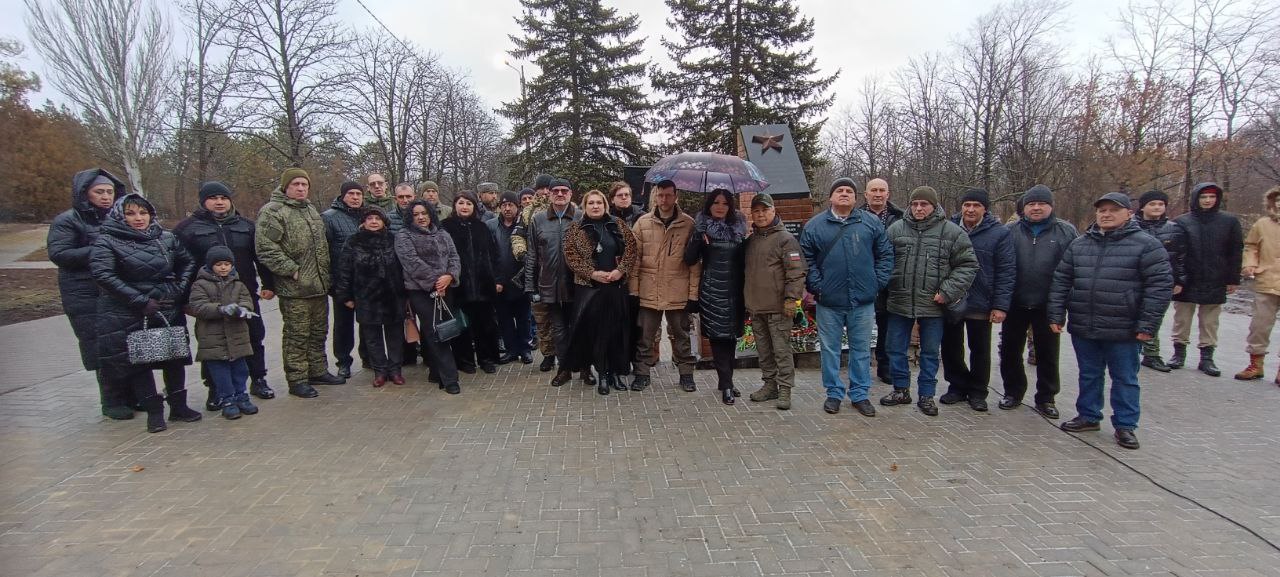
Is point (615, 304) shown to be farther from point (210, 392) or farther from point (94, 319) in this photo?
point (94, 319)

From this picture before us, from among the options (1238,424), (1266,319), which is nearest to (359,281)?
(1238,424)

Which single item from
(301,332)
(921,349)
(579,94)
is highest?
(579,94)

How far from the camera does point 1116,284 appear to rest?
4.30 m

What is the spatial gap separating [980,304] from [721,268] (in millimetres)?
2381

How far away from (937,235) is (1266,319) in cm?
436

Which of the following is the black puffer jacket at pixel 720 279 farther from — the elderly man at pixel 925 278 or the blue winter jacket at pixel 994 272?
the blue winter jacket at pixel 994 272

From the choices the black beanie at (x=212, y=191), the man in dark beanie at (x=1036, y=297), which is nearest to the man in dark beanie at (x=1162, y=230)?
the man in dark beanie at (x=1036, y=297)

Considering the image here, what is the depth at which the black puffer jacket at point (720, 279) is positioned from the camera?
17.3 feet

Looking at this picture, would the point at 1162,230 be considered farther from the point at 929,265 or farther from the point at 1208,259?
the point at 929,265

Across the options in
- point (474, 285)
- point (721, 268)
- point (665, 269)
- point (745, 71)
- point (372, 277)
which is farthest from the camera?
point (745, 71)

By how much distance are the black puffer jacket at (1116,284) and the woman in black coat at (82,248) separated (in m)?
8.00

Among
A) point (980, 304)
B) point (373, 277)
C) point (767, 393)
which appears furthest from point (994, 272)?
point (373, 277)

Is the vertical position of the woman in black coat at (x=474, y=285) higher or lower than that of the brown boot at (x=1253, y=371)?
higher

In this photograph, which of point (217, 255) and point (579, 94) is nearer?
point (217, 255)
